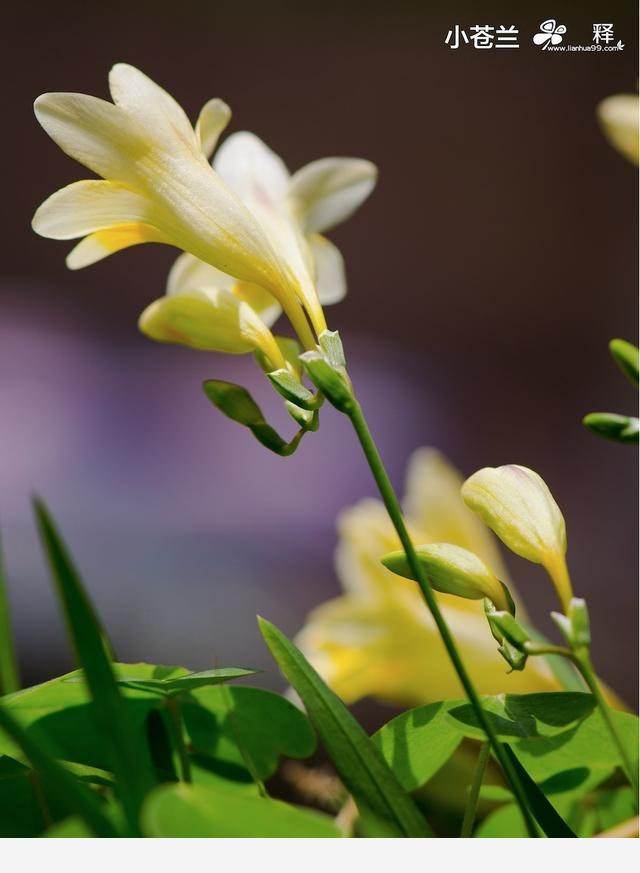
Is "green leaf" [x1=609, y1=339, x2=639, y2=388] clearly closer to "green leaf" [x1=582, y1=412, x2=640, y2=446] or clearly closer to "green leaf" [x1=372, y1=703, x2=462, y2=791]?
"green leaf" [x1=582, y1=412, x2=640, y2=446]

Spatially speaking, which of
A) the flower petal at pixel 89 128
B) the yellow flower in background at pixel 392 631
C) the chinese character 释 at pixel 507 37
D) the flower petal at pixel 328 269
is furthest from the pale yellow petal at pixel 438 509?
the chinese character 释 at pixel 507 37

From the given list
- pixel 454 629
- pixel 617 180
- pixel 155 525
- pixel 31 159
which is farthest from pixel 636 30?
pixel 155 525

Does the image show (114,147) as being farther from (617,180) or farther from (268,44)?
(617,180)

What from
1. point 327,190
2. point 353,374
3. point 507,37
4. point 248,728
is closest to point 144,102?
point 327,190

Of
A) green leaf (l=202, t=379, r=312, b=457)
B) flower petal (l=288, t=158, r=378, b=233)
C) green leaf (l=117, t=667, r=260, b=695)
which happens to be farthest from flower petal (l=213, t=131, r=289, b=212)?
green leaf (l=117, t=667, r=260, b=695)

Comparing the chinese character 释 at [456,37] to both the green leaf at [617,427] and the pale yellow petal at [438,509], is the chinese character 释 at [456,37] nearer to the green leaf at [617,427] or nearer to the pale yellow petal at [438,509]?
the pale yellow petal at [438,509]
